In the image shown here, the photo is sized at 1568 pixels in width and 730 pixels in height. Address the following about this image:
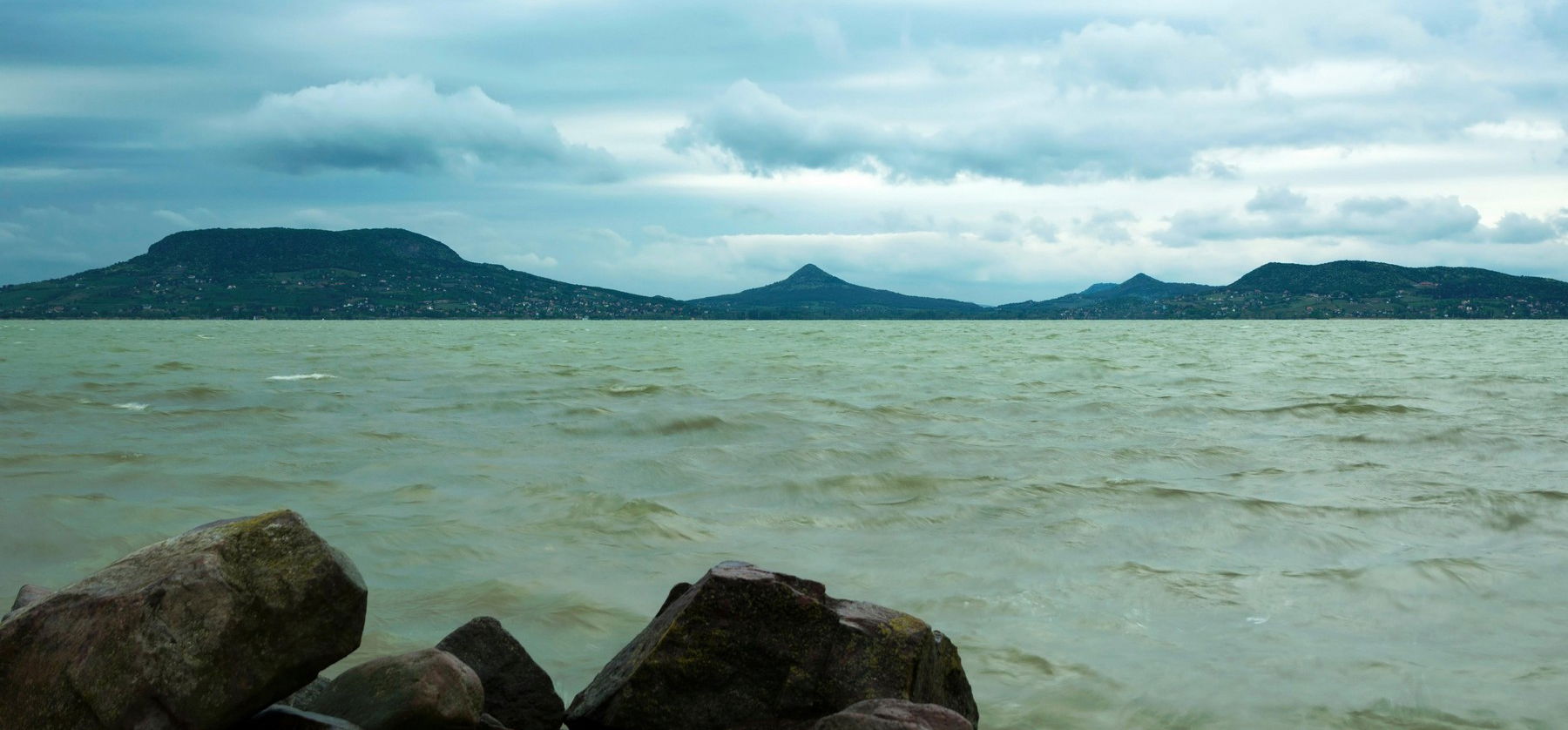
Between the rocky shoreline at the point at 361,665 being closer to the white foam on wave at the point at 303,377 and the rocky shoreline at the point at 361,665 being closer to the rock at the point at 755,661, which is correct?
the rock at the point at 755,661

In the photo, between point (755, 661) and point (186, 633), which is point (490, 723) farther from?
point (186, 633)

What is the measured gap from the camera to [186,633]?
466 cm

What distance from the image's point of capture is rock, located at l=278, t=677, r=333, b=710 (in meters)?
5.61

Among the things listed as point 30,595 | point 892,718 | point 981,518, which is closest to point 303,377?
point 981,518

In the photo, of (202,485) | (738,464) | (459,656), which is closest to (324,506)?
(202,485)

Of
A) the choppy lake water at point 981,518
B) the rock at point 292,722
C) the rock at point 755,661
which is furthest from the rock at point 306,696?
the choppy lake water at point 981,518

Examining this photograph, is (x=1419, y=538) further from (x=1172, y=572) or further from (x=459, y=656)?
(x=459, y=656)

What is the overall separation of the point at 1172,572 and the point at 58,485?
13.6 metres

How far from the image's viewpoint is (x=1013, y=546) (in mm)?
11328

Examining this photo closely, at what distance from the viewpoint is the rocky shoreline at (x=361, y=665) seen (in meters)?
4.54

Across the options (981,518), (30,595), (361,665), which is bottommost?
(981,518)

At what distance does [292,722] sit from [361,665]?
0.50 meters

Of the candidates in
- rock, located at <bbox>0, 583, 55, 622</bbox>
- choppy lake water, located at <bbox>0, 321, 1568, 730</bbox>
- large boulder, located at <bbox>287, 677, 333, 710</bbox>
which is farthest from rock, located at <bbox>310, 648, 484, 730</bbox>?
choppy lake water, located at <bbox>0, 321, 1568, 730</bbox>

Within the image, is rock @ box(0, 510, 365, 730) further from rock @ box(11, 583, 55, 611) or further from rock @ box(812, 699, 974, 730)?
rock @ box(812, 699, 974, 730)
